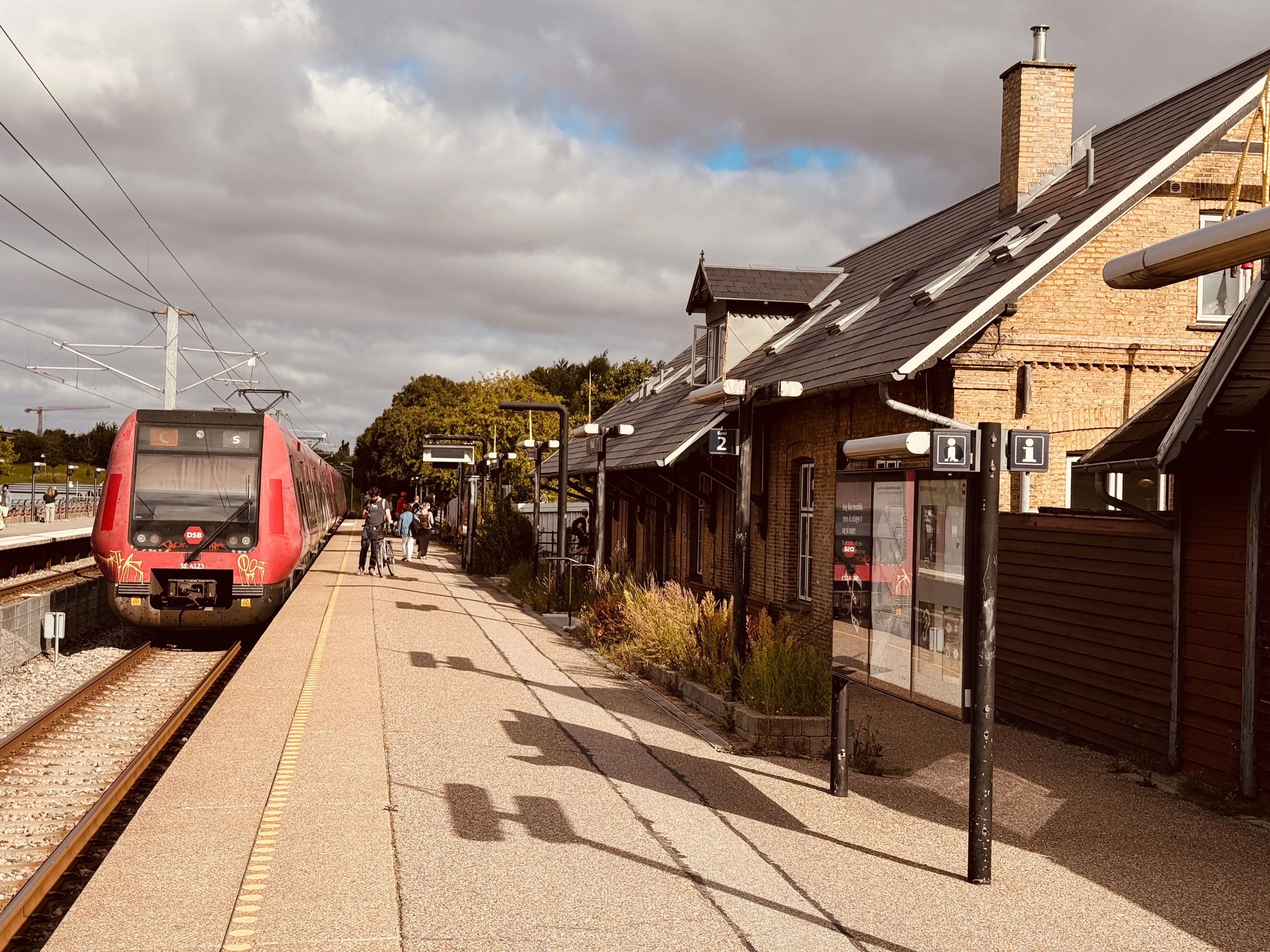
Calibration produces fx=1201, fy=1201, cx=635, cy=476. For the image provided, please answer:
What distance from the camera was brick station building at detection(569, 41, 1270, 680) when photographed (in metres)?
12.9

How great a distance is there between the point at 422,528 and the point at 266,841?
28.6m

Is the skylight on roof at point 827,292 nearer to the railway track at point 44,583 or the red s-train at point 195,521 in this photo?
the red s-train at point 195,521

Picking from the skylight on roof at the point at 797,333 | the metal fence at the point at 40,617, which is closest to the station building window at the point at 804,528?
the skylight on roof at the point at 797,333

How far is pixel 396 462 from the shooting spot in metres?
83.9

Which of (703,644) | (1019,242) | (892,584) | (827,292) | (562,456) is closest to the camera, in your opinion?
(892,584)

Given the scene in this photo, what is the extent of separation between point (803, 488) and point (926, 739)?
267 inches

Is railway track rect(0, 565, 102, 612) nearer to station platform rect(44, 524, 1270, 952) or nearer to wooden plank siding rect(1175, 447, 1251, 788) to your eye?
station platform rect(44, 524, 1270, 952)

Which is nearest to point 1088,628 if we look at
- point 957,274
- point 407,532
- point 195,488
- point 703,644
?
point 703,644

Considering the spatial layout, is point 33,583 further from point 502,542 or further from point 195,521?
point 195,521

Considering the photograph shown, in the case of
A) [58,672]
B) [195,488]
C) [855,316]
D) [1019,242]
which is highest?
[1019,242]

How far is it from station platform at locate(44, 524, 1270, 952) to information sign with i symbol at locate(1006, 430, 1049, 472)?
85.5 inches

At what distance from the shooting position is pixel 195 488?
632 inches

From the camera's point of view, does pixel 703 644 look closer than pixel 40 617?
Yes

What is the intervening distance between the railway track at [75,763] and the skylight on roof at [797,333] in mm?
9669
